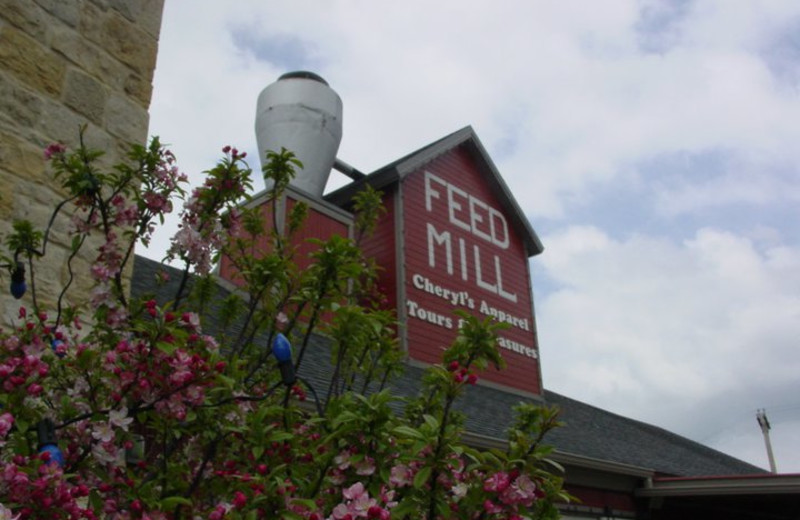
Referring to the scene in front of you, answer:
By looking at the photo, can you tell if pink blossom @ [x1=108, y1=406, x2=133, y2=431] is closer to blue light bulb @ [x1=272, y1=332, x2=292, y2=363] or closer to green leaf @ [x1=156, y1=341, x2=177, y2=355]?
green leaf @ [x1=156, y1=341, x2=177, y2=355]

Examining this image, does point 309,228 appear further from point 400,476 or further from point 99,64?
point 400,476

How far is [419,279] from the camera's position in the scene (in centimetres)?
1347

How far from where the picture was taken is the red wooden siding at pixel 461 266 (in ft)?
43.8

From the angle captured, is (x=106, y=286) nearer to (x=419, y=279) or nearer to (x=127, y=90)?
(x=127, y=90)

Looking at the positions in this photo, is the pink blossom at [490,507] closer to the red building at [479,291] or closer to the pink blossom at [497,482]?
the pink blossom at [497,482]

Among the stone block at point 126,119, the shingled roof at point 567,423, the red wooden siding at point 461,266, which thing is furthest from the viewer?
the red wooden siding at point 461,266

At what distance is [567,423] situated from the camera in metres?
13.3

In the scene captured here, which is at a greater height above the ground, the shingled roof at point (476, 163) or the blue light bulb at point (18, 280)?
the shingled roof at point (476, 163)

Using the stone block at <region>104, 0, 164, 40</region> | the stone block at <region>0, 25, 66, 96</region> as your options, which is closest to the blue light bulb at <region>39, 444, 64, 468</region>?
the stone block at <region>0, 25, 66, 96</region>

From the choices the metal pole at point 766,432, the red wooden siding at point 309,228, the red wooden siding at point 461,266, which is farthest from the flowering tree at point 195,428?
the metal pole at point 766,432

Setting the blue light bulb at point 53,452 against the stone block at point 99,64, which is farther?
the stone block at point 99,64

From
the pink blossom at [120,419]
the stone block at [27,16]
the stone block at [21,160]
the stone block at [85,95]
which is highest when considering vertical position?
the stone block at [27,16]

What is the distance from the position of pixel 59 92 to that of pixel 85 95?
0.53 ft

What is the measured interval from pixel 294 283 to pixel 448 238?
10745mm
